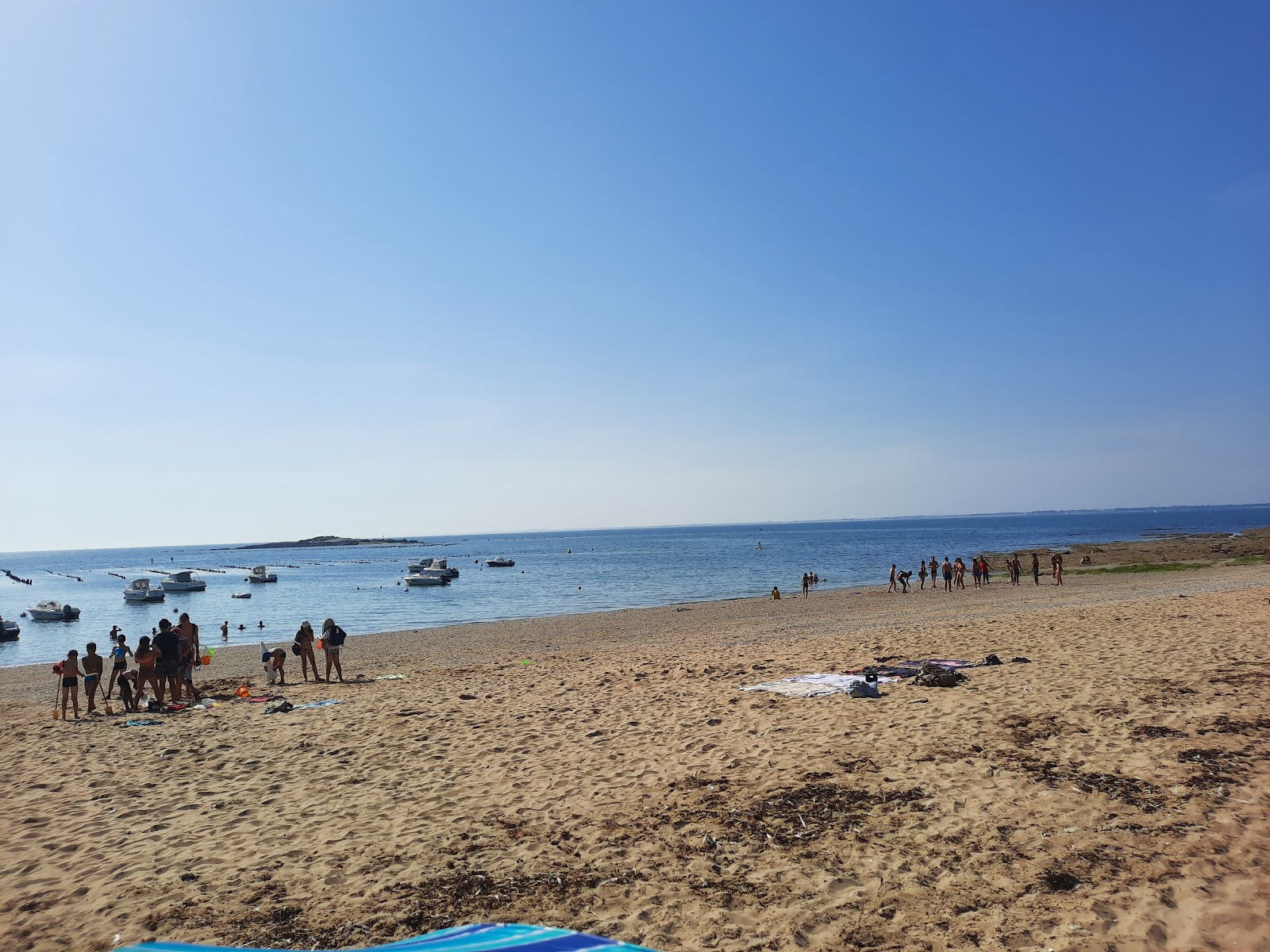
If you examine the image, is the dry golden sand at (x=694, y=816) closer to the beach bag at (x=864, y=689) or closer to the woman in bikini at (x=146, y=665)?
the beach bag at (x=864, y=689)

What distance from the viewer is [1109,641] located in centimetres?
1385

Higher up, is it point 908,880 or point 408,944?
point 408,944

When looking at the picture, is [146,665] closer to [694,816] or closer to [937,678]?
[694,816]

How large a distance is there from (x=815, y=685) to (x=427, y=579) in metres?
58.2

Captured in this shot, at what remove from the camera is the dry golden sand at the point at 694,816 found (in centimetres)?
498

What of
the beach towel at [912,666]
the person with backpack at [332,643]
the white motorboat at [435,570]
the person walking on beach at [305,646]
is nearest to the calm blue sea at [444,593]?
the white motorboat at [435,570]

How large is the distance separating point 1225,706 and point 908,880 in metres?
6.13

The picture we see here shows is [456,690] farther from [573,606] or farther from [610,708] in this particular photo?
[573,606]

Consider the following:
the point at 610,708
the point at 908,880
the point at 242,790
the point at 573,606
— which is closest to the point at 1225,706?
the point at 908,880

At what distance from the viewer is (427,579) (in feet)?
215

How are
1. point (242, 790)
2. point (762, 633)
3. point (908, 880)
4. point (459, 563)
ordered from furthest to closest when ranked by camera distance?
point (459, 563), point (762, 633), point (242, 790), point (908, 880)

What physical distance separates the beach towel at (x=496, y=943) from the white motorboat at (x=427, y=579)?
64492 millimetres

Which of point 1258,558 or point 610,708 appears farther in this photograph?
point 1258,558

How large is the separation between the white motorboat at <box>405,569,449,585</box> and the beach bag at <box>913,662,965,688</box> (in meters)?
59.0
